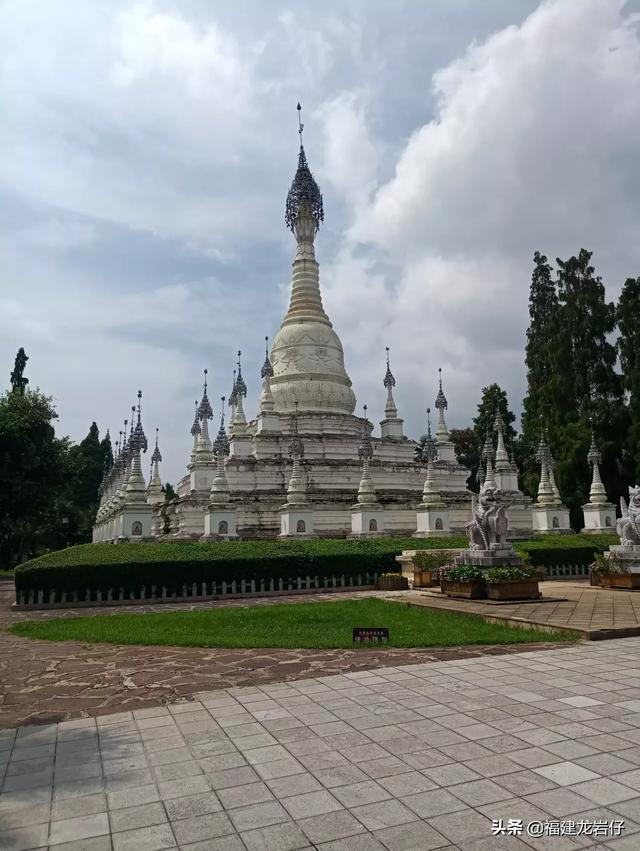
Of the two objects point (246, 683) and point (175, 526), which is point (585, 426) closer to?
point (175, 526)

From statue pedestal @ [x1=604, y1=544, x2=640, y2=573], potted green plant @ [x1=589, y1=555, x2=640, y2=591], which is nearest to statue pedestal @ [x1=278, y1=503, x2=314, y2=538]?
potted green plant @ [x1=589, y1=555, x2=640, y2=591]

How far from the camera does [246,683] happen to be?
821cm

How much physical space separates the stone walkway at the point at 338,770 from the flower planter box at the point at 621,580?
1223cm

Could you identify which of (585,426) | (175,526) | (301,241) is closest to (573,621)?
(175,526)

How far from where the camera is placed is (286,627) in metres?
12.6

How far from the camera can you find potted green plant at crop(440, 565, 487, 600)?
52.2ft

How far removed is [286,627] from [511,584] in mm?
6068

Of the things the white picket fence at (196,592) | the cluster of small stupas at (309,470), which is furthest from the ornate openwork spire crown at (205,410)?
the white picket fence at (196,592)

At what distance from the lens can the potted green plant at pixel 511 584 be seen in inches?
607

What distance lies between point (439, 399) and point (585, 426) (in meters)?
10.6

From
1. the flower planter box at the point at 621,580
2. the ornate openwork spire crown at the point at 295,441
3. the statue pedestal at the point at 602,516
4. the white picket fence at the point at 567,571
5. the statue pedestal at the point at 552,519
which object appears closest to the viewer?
the flower planter box at the point at 621,580

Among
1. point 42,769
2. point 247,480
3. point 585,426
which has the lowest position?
point 42,769

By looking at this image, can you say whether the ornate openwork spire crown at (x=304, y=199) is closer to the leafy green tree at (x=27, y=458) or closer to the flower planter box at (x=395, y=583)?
the leafy green tree at (x=27, y=458)

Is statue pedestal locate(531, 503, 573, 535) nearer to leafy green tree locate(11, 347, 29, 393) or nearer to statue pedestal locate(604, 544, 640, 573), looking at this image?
statue pedestal locate(604, 544, 640, 573)
